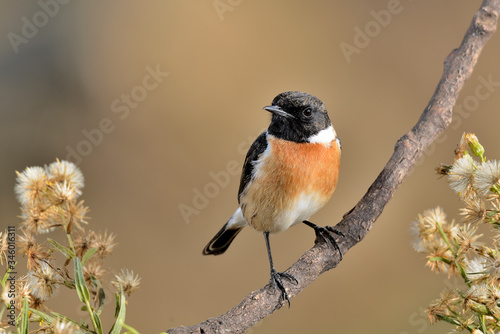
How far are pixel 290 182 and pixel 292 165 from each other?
102 millimetres

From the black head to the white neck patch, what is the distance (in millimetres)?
19

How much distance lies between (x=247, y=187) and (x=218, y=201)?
163cm

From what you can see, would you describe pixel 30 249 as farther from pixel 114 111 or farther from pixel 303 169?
pixel 114 111

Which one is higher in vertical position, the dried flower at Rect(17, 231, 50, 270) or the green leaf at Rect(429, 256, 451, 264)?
the green leaf at Rect(429, 256, 451, 264)

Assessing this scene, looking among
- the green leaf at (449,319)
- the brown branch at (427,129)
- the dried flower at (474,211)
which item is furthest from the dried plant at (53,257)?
the brown branch at (427,129)

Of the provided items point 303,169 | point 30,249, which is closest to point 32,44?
point 303,169

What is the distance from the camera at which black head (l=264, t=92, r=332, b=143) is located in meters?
3.07

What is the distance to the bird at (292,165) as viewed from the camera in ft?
10.1

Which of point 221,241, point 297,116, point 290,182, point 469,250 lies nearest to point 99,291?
point 469,250

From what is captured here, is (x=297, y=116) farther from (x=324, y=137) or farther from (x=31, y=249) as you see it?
(x=31, y=249)

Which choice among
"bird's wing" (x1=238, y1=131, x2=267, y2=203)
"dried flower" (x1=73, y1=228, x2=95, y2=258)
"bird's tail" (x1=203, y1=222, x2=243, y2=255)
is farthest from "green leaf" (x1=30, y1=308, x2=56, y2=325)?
"bird's tail" (x1=203, y1=222, x2=243, y2=255)

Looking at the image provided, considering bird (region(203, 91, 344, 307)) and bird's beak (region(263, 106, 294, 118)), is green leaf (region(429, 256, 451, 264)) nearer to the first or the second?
bird (region(203, 91, 344, 307))

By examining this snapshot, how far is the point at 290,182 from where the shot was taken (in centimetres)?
308

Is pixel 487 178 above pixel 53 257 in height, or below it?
above
